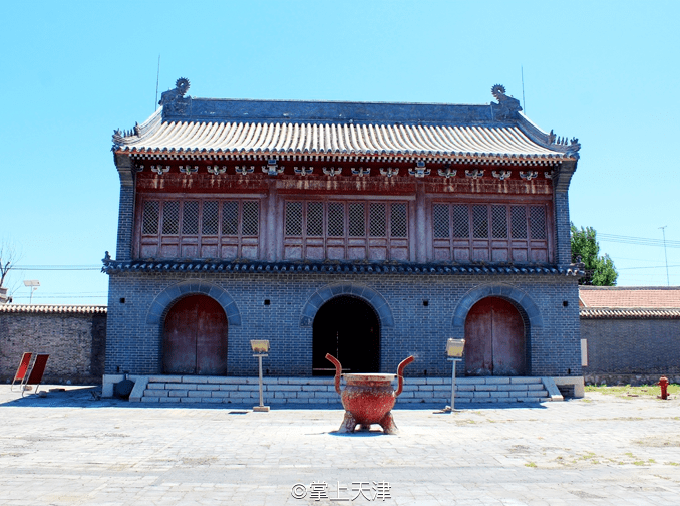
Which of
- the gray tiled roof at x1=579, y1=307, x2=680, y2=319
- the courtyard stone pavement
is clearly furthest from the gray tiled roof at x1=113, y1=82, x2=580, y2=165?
the courtyard stone pavement

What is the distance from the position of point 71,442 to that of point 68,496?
10.6 ft

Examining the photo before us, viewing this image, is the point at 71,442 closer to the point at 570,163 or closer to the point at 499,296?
the point at 499,296

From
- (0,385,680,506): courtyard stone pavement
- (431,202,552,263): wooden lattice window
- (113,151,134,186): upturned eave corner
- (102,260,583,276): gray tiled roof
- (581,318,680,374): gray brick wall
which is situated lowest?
(0,385,680,506): courtyard stone pavement

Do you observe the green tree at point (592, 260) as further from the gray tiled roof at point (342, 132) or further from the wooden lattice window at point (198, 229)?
the wooden lattice window at point (198, 229)

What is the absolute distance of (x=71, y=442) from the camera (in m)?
8.48

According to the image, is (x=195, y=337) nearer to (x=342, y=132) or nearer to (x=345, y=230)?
(x=345, y=230)

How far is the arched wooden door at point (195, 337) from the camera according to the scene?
16031 mm

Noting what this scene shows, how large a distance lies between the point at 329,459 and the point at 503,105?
15360mm

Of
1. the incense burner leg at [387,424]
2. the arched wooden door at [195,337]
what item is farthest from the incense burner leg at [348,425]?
the arched wooden door at [195,337]

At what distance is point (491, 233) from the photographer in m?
16.3

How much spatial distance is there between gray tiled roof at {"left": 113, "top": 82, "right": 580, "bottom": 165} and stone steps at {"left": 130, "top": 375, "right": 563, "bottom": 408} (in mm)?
5699

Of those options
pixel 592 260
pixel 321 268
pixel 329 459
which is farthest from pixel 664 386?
pixel 592 260

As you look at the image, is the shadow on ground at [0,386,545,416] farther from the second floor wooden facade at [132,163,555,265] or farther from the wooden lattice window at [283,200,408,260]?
the wooden lattice window at [283,200,408,260]

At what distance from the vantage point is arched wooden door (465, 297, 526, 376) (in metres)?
16.4
